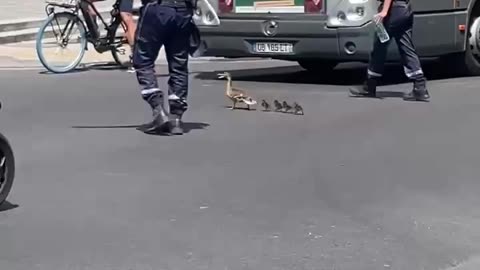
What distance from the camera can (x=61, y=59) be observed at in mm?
15461

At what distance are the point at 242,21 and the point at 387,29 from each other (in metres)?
2.15

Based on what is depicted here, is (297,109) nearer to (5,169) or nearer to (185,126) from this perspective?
(185,126)

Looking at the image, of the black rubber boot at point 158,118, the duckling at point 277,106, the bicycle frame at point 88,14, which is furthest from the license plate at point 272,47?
the black rubber boot at point 158,118

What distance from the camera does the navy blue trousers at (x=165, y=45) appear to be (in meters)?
10.0

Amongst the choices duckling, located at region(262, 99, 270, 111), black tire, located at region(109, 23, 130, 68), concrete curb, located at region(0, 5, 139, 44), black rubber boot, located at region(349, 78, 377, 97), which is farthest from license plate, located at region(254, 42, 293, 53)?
concrete curb, located at region(0, 5, 139, 44)

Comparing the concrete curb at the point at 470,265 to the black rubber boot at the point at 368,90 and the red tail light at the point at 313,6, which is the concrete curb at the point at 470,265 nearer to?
the black rubber boot at the point at 368,90

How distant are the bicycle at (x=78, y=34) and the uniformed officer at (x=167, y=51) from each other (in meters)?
5.05

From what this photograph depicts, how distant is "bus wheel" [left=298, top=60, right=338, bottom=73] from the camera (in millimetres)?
15273

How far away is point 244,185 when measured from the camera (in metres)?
8.31

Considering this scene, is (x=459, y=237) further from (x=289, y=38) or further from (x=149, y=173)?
(x=289, y=38)

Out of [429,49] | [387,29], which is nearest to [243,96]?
[387,29]

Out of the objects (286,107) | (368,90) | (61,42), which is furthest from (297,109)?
(61,42)

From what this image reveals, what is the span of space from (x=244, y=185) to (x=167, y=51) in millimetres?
2400

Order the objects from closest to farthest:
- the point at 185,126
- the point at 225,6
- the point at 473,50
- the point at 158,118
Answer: the point at 158,118
the point at 185,126
the point at 225,6
the point at 473,50
